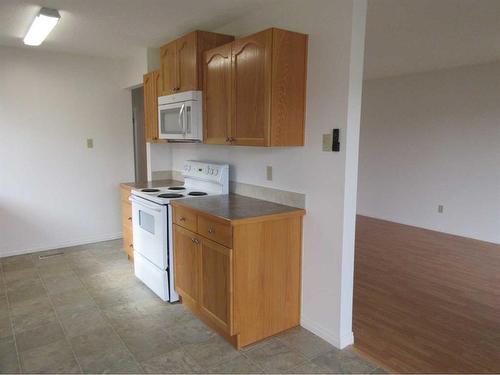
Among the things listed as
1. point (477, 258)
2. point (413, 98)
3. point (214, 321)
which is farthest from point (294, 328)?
point (413, 98)

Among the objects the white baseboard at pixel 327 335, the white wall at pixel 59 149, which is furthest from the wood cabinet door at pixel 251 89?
the white wall at pixel 59 149

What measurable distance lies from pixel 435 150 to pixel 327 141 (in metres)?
3.79

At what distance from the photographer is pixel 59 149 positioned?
436 centimetres

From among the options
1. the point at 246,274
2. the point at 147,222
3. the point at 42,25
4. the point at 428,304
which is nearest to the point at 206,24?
the point at 42,25

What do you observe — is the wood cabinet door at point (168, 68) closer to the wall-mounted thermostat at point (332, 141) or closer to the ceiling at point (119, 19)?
the ceiling at point (119, 19)

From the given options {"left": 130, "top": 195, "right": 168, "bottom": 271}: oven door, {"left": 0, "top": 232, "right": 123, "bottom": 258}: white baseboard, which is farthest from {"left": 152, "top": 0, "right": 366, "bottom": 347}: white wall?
{"left": 0, "top": 232, "right": 123, "bottom": 258}: white baseboard

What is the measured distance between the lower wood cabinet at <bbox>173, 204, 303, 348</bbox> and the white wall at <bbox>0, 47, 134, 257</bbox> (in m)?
2.44

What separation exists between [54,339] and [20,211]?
229 cm

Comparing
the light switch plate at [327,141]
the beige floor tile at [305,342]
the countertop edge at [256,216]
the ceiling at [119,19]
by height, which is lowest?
the beige floor tile at [305,342]

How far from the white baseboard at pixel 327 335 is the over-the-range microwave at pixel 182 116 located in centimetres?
165

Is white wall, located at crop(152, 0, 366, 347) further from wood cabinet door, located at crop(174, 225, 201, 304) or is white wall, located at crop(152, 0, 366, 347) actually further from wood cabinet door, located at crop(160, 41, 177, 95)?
wood cabinet door, located at crop(160, 41, 177, 95)

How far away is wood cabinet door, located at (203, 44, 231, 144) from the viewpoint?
268 centimetres

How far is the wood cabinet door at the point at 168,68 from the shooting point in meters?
3.26

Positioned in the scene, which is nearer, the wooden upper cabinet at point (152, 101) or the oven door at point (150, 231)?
the oven door at point (150, 231)
